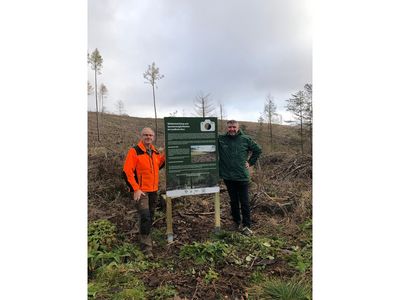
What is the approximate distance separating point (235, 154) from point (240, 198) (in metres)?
0.83

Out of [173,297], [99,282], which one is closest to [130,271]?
[99,282]

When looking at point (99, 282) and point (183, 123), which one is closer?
point (99, 282)

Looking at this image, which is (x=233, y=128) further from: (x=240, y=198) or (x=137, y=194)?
(x=137, y=194)

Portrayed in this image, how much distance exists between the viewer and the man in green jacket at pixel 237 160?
5.23 meters

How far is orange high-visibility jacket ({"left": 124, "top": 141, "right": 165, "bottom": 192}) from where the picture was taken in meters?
4.37

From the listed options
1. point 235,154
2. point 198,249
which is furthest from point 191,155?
point 198,249

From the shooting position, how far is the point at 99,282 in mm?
3744

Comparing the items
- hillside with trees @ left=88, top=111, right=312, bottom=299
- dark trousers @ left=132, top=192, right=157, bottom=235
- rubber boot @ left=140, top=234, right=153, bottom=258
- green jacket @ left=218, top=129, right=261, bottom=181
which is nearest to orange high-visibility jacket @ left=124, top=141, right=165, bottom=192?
dark trousers @ left=132, top=192, right=157, bottom=235

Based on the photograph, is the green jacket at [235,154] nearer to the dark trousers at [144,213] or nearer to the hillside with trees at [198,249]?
the hillside with trees at [198,249]

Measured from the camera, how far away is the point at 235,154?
5.23m

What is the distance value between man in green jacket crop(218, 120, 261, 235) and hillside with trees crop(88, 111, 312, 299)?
69cm
